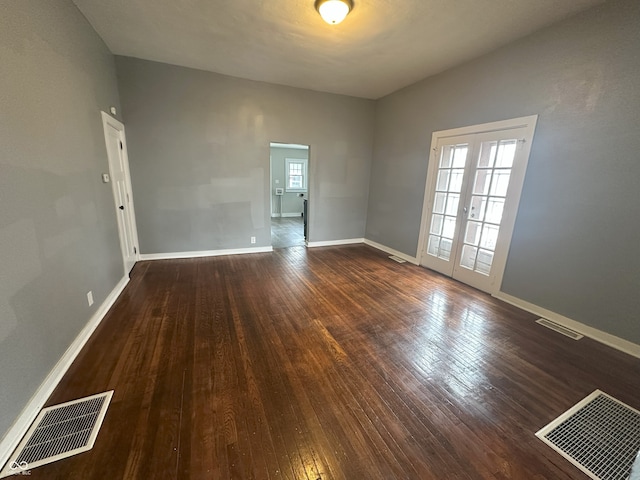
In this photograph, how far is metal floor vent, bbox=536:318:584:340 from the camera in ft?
8.33

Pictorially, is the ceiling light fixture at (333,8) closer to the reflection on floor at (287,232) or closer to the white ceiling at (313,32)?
the white ceiling at (313,32)

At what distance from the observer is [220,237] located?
4.73 metres

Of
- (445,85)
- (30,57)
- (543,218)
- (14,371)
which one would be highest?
(445,85)

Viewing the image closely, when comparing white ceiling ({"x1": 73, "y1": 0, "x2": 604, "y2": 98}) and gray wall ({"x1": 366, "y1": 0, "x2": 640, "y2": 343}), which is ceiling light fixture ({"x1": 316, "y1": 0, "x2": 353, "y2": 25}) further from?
gray wall ({"x1": 366, "y1": 0, "x2": 640, "y2": 343})

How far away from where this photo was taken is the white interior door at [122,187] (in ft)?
10.6

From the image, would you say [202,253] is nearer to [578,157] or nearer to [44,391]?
[44,391]

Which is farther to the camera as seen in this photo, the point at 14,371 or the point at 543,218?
the point at 543,218

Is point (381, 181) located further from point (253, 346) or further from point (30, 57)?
point (30, 57)

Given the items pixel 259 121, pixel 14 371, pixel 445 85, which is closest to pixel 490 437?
pixel 14 371

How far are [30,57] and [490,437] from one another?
12.7ft

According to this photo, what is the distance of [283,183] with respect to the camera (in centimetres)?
912

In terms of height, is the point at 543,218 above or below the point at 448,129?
below

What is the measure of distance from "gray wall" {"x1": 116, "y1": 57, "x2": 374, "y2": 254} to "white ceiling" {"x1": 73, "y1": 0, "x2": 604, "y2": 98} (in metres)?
0.42

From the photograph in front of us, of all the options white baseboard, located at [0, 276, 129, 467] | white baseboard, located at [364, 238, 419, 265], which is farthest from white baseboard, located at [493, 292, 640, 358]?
white baseboard, located at [0, 276, 129, 467]
